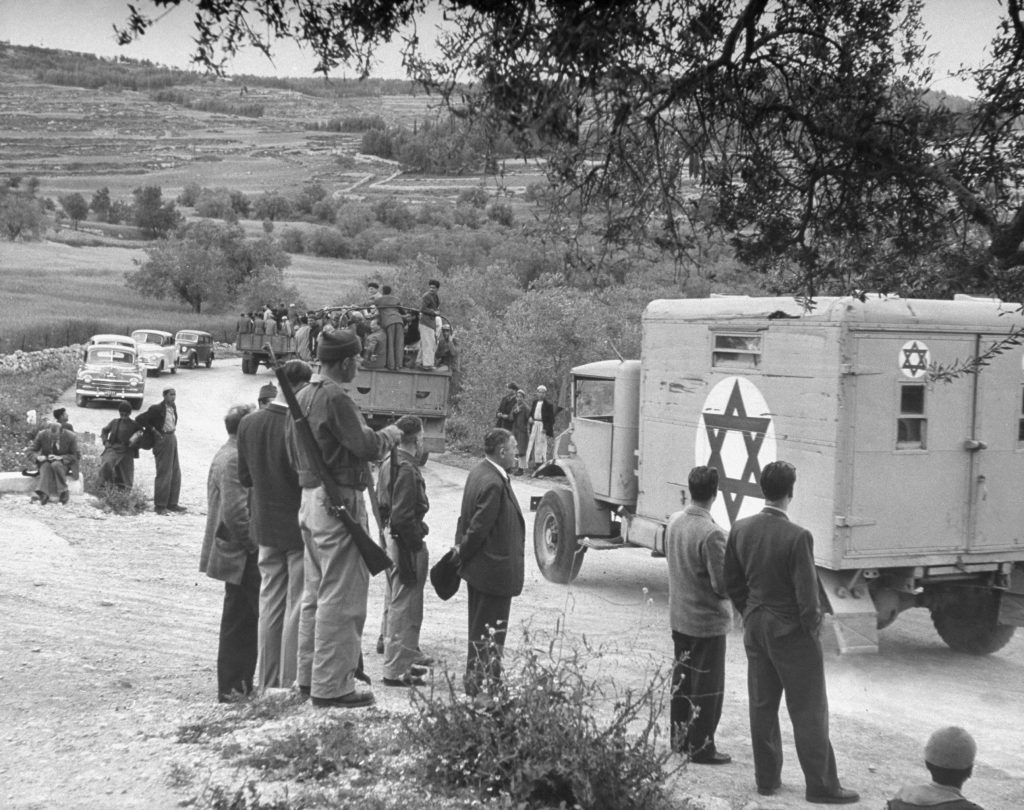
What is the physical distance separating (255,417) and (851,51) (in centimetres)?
415

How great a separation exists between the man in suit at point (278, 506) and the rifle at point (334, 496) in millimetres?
433

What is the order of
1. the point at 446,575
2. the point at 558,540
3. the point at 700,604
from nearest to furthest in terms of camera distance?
the point at 700,604 < the point at 446,575 < the point at 558,540

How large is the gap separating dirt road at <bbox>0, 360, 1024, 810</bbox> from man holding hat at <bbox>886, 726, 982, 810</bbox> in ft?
5.41

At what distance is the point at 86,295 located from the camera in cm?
8381

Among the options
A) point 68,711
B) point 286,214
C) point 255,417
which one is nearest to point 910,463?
point 255,417

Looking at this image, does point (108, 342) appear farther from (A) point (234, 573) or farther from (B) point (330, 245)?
(B) point (330, 245)

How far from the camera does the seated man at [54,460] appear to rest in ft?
55.5

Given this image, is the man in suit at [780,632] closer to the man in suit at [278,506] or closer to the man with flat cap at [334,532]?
the man with flat cap at [334,532]

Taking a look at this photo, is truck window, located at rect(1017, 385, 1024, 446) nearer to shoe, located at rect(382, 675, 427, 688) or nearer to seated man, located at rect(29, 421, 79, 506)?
shoe, located at rect(382, 675, 427, 688)

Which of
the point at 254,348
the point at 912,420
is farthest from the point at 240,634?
the point at 254,348

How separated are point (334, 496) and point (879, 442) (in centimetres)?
498

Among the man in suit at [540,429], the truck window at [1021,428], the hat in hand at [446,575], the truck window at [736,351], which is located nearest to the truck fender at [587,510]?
the truck window at [736,351]

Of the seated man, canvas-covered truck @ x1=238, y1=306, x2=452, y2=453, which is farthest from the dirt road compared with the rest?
canvas-covered truck @ x1=238, y1=306, x2=452, y2=453

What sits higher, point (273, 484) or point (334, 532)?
point (273, 484)
